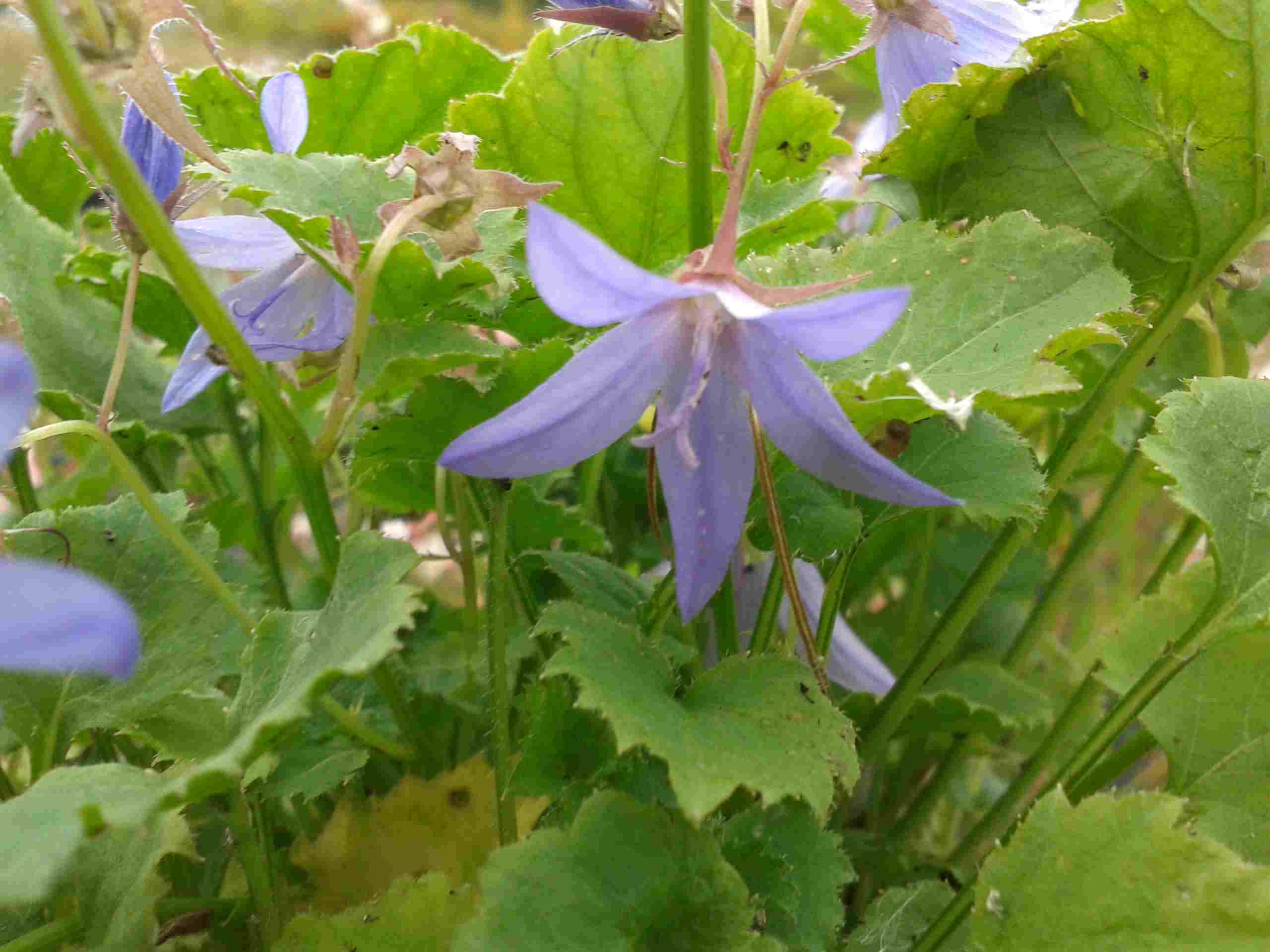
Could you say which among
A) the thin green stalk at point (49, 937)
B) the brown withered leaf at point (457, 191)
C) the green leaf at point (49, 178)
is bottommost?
the thin green stalk at point (49, 937)

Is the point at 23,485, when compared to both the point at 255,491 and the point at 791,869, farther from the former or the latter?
the point at 791,869

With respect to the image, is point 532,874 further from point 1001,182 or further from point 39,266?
point 39,266

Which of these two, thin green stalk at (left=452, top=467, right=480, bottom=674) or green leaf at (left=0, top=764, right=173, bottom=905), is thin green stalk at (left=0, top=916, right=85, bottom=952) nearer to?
green leaf at (left=0, top=764, right=173, bottom=905)

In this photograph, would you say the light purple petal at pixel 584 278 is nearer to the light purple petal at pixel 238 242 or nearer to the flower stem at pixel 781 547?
the flower stem at pixel 781 547

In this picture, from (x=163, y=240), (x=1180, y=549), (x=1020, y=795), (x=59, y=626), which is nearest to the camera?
(x=59, y=626)

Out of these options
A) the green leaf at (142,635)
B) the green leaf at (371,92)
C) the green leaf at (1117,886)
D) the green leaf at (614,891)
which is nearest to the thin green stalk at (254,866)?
the green leaf at (142,635)

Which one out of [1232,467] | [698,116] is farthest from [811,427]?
[1232,467]
